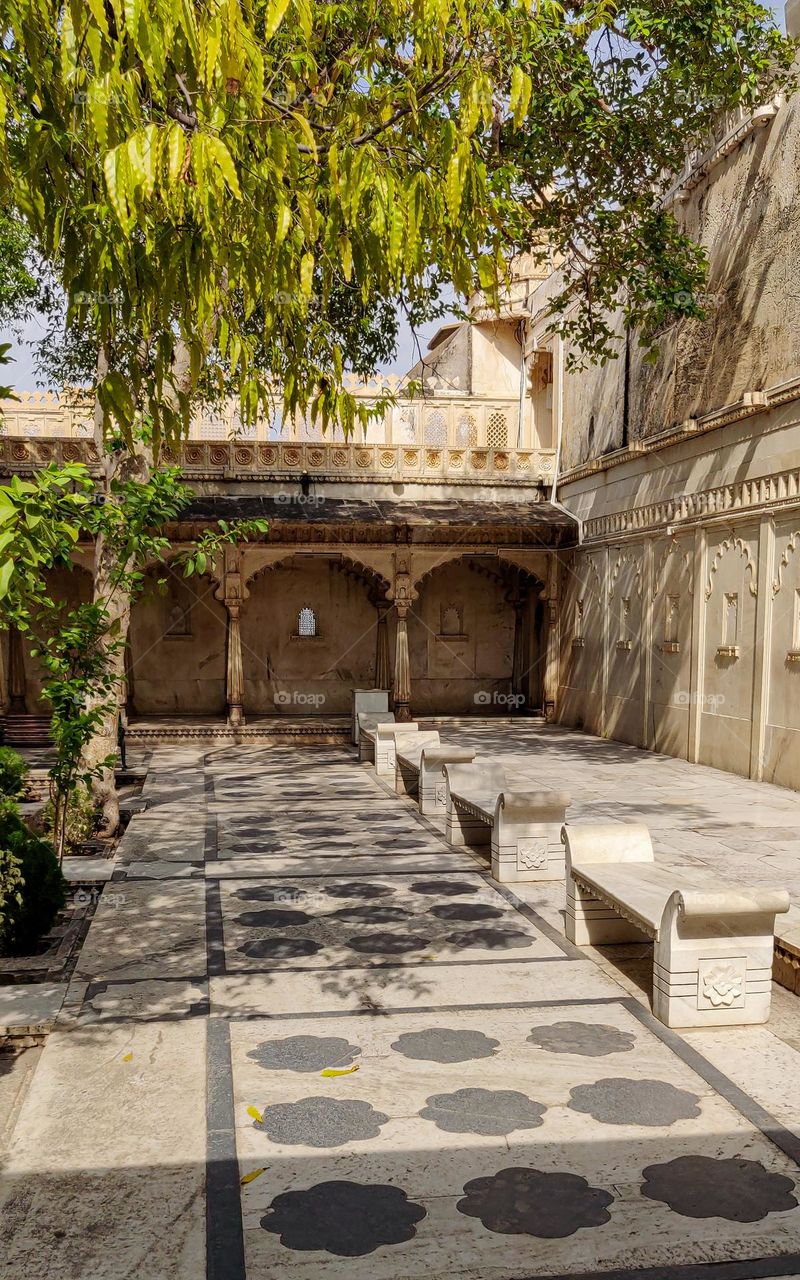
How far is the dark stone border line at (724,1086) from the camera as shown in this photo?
3.37 metres

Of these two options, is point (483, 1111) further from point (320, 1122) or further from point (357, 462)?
→ point (357, 462)

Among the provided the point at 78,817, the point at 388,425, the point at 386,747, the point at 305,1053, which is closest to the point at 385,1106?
the point at 305,1053

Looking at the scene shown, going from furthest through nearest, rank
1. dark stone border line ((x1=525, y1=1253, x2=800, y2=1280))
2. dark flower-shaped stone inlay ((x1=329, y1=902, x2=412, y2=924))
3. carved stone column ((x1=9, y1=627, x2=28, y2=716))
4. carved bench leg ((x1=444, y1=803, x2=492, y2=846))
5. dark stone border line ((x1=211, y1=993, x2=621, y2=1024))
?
1. carved stone column ((x1=9, y1=627, x2=28, y2=716))
2. carved bench leg ((x1=444, y1=803, x2=492, y2=846))
3. dark flower-shaped stone inlay ((x1=329, y1=902, x2=412, y2=924))
4. dark stone border line ((x1=211, y1=993, x2=621, y2=1024))
5. dark stone border line ((x1=525, y1=1253, x2=800, y2=1280))

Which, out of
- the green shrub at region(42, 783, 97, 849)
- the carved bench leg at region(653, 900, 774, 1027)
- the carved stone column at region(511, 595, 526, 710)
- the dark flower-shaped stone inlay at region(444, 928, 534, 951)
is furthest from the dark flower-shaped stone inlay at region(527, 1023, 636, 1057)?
the carved stone column at region(511, 595, 526, 710)

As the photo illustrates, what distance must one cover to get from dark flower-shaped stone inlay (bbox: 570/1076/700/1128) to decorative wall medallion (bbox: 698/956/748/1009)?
663 mm

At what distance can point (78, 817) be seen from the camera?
27.0 feet

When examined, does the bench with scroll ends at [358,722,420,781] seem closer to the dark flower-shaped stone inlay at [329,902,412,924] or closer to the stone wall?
the stone wall

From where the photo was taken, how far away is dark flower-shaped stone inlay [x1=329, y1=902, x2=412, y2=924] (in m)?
6.04

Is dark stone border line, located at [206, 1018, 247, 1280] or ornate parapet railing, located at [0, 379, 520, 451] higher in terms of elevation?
ornate parapet railing, located at [0, 379, 520, 451]

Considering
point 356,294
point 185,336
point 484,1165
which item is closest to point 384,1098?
point 484,1165

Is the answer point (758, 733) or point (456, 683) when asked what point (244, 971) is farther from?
point (456, 683)

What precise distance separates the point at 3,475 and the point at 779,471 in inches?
424

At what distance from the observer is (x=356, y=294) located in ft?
31.9

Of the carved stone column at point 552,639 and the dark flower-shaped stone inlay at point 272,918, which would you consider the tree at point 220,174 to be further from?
the carved stone column at point 552,639
